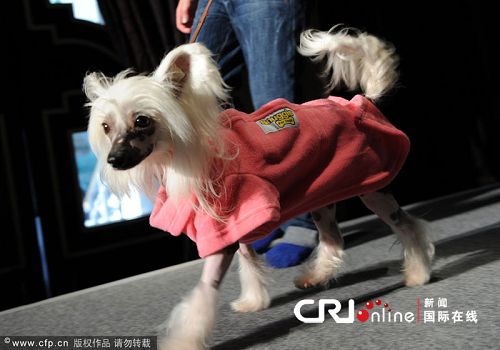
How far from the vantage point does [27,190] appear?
2.02 meters

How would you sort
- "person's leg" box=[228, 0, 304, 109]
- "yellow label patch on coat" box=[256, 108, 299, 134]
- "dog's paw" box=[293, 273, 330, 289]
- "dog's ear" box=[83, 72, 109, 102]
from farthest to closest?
1. "person's leg" box=[228, 0, 304, 109]
2. "dog's paw" box=[293, 273, 330, 289]
3. "yellow label patch on coat" box=[256, 108, 299, 134]
4. "dog's ear" box=[83, 72, 109, 102]

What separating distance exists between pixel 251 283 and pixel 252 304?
0.05 metres

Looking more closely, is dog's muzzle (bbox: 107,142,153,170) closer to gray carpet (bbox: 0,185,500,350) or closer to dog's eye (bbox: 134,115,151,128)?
dog's eye (bbox: 134,115,151,128)

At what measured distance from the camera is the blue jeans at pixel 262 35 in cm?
173

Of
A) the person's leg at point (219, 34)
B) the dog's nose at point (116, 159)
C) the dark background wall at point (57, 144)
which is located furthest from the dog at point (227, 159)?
the dark background wall at point (57, 144)

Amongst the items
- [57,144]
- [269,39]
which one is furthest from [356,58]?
[57,144]

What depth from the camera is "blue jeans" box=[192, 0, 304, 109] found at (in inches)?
67.9

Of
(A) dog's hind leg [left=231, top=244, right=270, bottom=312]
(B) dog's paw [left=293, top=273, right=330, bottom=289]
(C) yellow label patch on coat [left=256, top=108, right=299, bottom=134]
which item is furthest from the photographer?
(B) dog's paw [left=293, top=273, right=330, bottom=289]

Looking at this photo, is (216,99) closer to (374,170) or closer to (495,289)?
(374,170)

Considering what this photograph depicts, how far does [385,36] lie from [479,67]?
67 centimetres

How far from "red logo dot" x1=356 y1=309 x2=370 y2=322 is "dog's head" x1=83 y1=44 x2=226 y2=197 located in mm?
483

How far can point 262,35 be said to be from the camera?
1733 mm

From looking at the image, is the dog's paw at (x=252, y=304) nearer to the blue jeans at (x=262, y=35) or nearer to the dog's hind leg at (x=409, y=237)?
the dog's hind leg at (x=409, y=237)

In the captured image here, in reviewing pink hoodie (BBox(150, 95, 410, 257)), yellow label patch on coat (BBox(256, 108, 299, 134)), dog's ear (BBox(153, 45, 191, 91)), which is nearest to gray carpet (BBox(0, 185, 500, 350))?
pink hoodie (BBox(150, 95, 410, 257))
